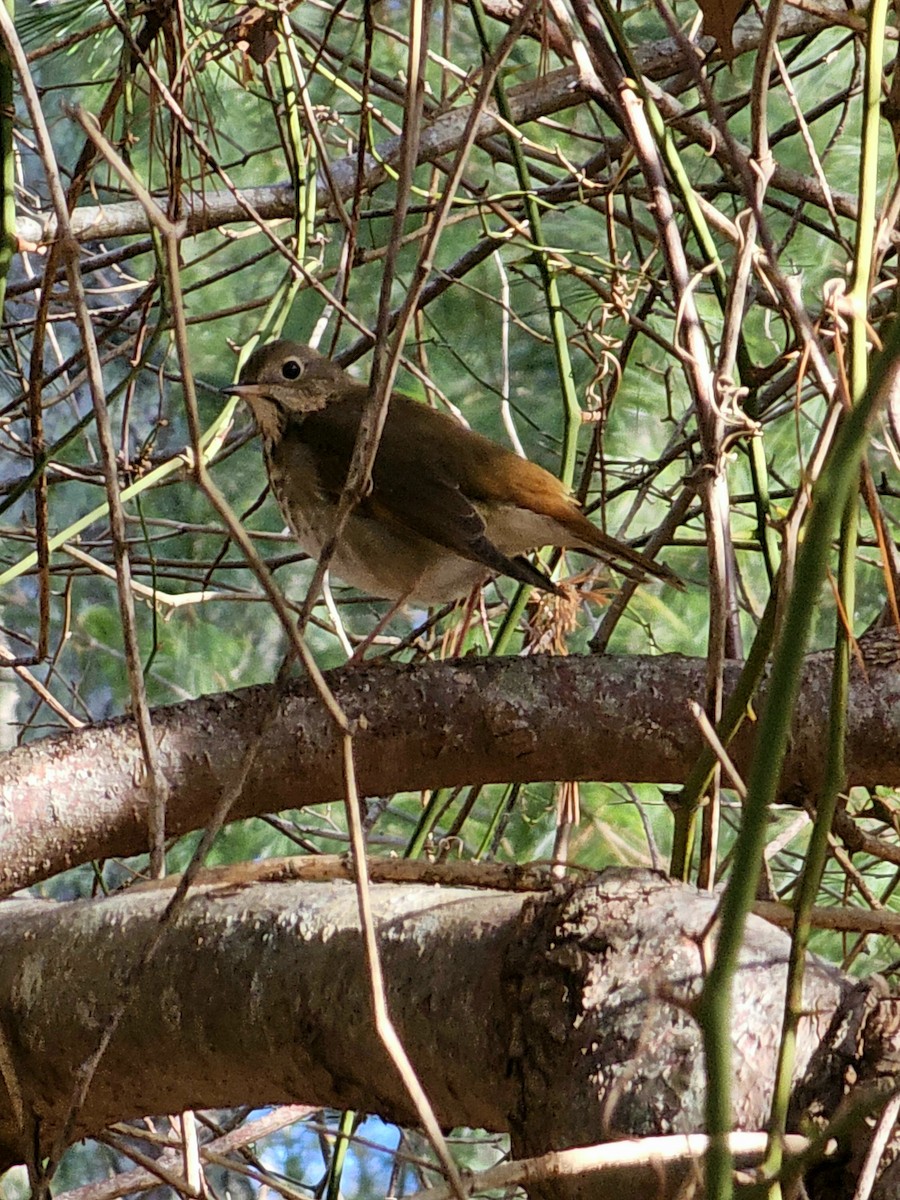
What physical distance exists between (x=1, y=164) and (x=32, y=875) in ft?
2.46

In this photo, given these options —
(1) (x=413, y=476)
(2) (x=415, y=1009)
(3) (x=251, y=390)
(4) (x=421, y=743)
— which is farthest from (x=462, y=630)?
(2) (x=415, y=1009)

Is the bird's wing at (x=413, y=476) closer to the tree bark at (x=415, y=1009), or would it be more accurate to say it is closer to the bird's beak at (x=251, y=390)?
the bird's beak at (x=251, y=390)

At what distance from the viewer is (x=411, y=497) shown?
8.95 ft

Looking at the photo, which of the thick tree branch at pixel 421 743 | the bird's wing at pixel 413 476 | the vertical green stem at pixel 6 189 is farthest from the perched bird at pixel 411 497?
the vertical green stem at pixel 6 189

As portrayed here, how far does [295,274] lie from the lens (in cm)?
198

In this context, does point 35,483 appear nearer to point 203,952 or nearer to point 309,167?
point 203,952

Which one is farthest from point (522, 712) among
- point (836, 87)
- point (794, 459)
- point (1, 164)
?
point (836, 87)

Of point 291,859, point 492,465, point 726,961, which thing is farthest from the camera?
point 492,465

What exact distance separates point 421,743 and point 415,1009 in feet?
1.76

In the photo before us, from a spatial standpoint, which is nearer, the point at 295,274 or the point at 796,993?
the point at 796,993

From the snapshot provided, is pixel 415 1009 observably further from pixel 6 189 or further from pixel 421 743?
pixel 6 189

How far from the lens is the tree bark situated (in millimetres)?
987

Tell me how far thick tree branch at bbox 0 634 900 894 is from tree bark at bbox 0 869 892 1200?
148 millimetres

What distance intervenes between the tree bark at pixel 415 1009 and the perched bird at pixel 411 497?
4.16 ft
